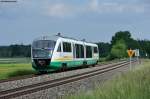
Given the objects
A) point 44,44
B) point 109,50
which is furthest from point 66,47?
point 109,50

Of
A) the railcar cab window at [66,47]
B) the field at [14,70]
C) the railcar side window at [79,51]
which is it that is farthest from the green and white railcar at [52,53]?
the field at [14,70]

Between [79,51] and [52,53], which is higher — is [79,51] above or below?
above

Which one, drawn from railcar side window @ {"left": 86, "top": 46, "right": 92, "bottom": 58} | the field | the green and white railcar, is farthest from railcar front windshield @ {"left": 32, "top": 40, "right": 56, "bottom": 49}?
railcar side window @ {"left": 86, "top": 46, "right": 92, "bottom": 58}

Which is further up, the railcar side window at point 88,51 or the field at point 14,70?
the railcar side window at point 88,51

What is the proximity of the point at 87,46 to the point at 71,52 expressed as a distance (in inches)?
375

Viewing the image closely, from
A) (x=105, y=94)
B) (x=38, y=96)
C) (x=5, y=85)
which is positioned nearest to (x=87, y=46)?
(x=5, y=85)

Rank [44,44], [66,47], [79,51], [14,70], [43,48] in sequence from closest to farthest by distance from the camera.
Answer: [43,48] < [44,44] < [66,47] < [79,51] < [14,70]

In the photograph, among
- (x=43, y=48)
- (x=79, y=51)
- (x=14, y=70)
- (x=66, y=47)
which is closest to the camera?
(x=43, y=48)

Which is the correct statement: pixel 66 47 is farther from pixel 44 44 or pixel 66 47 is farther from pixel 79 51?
pixel 79 51

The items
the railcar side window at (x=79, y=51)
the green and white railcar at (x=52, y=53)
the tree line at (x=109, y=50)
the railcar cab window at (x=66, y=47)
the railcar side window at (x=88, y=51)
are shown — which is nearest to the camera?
the green and white railcar at (x=52, y=53)

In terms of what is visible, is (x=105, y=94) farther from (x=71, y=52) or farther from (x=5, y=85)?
(x=71, y=52)

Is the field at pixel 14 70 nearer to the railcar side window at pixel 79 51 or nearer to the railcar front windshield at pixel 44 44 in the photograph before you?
the railcar front windshield at pixel 44 44

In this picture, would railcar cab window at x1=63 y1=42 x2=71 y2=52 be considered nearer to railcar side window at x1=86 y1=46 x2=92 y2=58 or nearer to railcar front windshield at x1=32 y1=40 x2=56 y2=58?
railcar front windshield at x1=32 y1=40 x2=56 y2=58

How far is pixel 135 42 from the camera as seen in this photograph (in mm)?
189750
